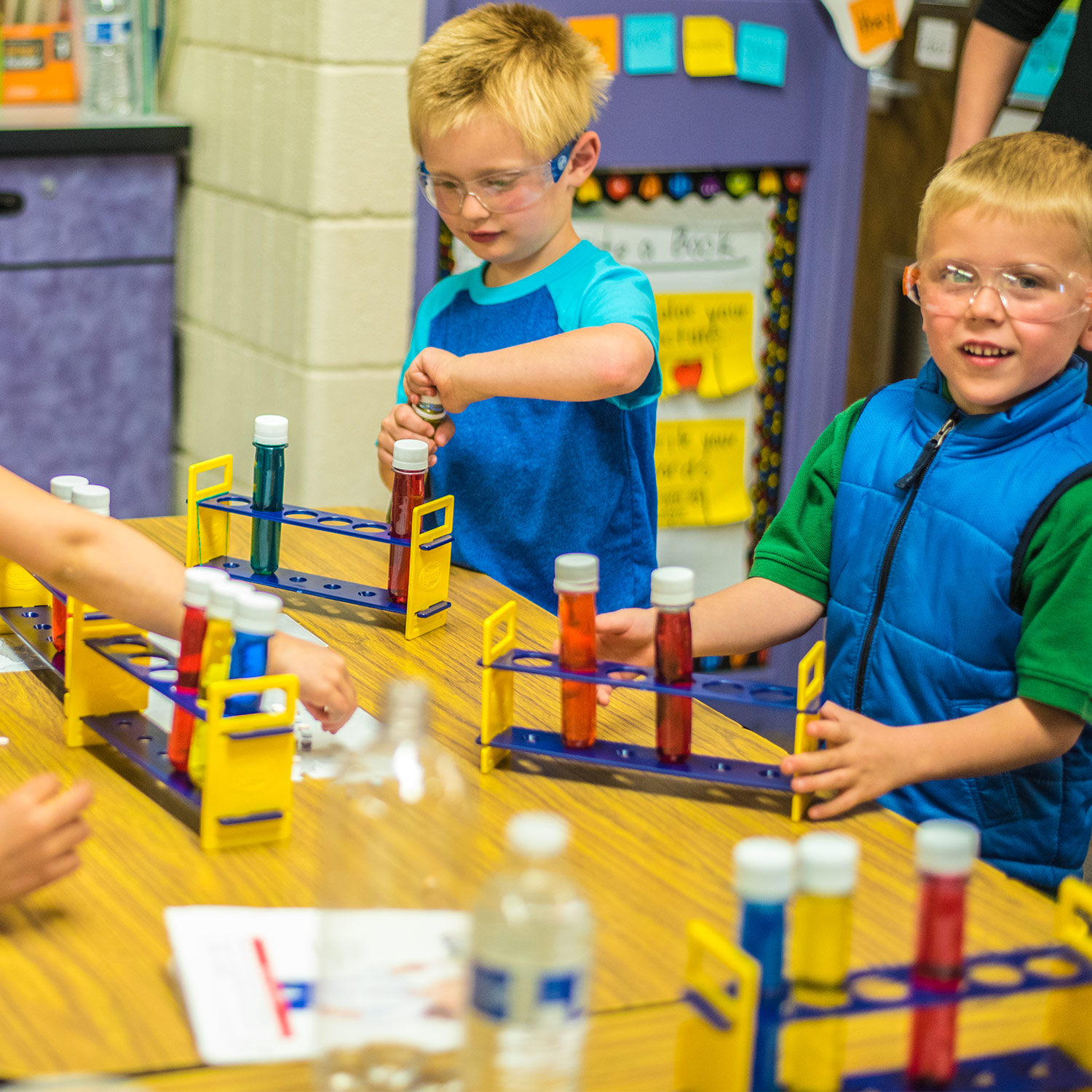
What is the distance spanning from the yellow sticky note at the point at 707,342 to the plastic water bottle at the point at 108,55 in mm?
1094

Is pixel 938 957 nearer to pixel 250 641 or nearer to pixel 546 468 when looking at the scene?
pixel 250 641

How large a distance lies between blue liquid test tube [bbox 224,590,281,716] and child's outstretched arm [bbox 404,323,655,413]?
0.60 m

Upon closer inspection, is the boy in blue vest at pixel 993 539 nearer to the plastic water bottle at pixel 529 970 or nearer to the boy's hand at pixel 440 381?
the boy's hand at pixel 440 381

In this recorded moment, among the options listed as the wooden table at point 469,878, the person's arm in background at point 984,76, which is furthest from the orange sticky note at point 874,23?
the wooden table at point 469,878

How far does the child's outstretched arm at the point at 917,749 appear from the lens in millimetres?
1191

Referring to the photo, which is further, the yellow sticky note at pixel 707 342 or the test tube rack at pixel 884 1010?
the yellow sticky note at pixel 707 342

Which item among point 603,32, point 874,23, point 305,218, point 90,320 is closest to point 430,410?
point 305,218

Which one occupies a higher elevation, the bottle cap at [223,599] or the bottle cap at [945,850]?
the bottle cap at [223,599]

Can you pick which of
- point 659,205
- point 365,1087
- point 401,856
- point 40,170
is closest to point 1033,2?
point 659,205

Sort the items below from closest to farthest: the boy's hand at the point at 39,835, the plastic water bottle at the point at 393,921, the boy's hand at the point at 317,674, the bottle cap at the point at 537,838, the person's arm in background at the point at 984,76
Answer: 1. the bottle cap at the point at 537,838
2. the plastic water bottle at the point at 393,921
3. the boy's hand at the point at 39,835
4. the boy's hand at the point at 317,674
5. the person's arm in background at the point at 984,76

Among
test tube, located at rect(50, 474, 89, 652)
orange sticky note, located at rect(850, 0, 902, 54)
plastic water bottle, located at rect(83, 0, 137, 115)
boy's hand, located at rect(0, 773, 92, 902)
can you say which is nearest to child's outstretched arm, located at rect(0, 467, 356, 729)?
test tube, located at rect(50, 474, 89, 652)

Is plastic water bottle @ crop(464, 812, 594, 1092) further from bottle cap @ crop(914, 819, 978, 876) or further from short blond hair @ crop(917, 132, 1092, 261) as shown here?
short blond hair @ crop(917, 132, 1092, 261)

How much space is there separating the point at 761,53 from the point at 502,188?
1.14 meters

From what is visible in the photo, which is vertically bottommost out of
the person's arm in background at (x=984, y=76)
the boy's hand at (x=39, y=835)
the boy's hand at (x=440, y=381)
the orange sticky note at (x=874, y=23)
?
the boy's hand at (x=39, y=835)
